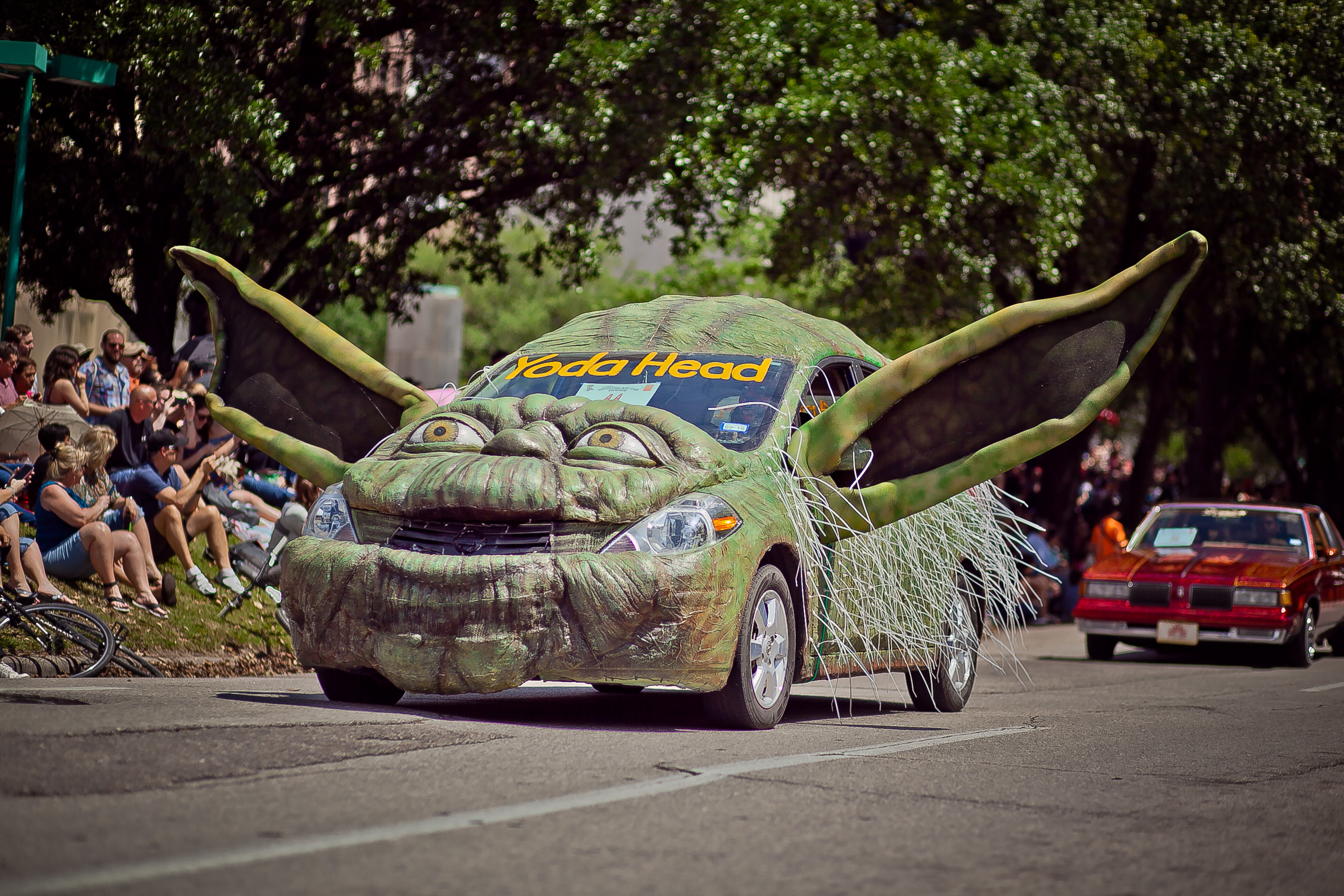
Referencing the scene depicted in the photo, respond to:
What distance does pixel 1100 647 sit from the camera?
15.9 m

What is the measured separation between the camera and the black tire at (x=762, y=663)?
7211mm

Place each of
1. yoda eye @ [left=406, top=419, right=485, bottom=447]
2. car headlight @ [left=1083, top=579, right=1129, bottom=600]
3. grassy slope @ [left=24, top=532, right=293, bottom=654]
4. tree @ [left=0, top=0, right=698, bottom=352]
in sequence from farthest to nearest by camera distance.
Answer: tree @ [left=0, top=0, right=698, bottom=352], car headlight @ [left=1083, top=579, right=1129, bottom=600], grassy slope @ [left=24, top=532, right=293, bottom=654], yoda eye @ [left=406, top=419, right=485, bottom=447]

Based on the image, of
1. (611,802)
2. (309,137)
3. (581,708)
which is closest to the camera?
(611,802)

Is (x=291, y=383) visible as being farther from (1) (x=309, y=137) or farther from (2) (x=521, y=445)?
(1) (x=309, y=137)

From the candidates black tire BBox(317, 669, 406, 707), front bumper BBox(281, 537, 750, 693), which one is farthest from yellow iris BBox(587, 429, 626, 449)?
black tire BBox(317, 669, 406, 707)

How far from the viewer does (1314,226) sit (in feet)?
73.5

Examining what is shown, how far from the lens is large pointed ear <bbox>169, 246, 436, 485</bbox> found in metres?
8.73

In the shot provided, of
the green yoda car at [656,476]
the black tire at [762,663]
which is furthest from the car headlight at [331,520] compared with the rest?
the black tire at [762,663]

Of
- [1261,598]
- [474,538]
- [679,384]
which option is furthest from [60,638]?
[1261,598]

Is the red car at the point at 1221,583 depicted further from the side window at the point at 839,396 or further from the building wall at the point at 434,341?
the building wall at the point at 434,341

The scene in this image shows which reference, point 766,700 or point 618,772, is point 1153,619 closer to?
point 766,700

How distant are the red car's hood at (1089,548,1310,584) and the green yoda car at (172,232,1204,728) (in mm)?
6355

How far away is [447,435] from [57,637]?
10.6 ft

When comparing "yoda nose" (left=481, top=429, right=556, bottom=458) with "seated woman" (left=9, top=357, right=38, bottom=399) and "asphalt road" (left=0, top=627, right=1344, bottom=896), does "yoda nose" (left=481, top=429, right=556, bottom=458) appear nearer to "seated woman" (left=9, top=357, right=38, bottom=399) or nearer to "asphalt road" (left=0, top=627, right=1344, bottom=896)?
"asphalt road" (left=0, top=627, right=1344, bottom=896)
